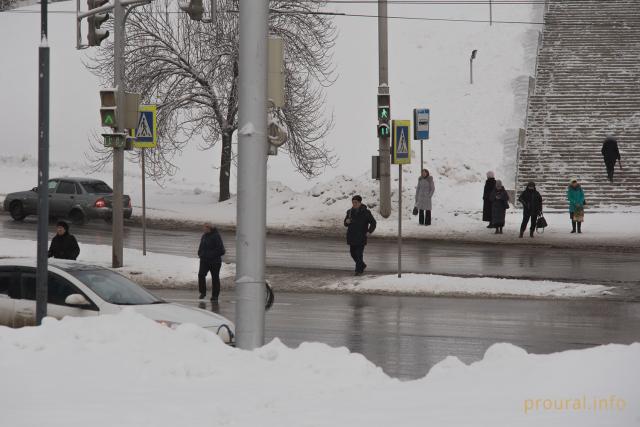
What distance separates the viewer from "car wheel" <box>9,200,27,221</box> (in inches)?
1286

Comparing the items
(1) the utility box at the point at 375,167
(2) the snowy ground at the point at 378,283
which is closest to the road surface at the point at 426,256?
(2) the snowy ground at the point at 378,283

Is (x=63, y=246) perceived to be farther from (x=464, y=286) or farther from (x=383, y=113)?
(x=383, y=113)

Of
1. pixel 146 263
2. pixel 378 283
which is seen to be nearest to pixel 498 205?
pixel 378 283

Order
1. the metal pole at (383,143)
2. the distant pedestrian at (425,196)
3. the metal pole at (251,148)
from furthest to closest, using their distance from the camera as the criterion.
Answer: the metal pole at (383,143) < the distant pedestrian at (425,196) < the metal pole at (251,148)

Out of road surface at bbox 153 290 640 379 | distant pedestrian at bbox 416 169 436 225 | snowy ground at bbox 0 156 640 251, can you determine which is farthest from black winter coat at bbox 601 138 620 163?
road surface at bbox 153 290 640 379

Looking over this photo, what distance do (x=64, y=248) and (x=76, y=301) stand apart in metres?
7.49

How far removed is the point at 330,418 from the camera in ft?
24.1

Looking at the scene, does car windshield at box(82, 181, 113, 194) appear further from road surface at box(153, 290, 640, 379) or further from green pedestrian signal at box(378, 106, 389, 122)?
road surface at box(153, 290, 640, 379)

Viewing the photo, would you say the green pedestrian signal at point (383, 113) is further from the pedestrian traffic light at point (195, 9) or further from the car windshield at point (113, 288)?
the car windshield at point (113, 288)

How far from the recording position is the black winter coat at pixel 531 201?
29391mm

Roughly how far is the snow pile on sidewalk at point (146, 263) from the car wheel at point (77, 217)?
5515mm

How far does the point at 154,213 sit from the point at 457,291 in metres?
16.2

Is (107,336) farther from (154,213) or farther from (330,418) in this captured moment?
(154,213)

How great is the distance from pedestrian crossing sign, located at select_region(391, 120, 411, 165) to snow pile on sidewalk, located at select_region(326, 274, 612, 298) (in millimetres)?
2332
